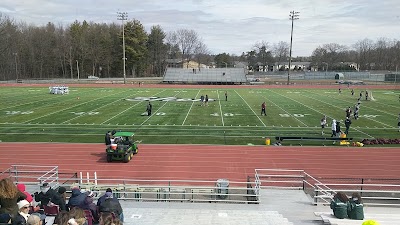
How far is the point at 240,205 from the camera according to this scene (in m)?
11.8

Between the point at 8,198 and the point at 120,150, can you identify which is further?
the point at 120,150

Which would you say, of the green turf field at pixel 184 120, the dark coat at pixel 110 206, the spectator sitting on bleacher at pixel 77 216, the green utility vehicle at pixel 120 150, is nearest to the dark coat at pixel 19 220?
the spectator sitting on bleacher at pixel 77 216

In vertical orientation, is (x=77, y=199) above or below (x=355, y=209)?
above

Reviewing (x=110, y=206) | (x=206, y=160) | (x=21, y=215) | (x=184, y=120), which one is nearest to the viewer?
(x=21, y=215)

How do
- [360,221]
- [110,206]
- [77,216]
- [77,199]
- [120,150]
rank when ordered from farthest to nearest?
[120,150] < [360,221] < [77,199] < [110,206] < [77,216]

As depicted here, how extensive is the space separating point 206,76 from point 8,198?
8449 centimetres

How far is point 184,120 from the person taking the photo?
33.0 meters

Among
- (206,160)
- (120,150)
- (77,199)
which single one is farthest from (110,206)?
(206,160)

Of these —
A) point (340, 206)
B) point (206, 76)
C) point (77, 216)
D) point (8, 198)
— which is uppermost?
point (206, 76)

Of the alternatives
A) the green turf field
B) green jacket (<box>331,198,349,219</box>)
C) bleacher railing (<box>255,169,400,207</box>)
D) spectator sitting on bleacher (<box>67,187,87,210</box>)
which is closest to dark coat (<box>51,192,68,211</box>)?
spectator sitting on bleacher (<box>67,187,87,210</box>)

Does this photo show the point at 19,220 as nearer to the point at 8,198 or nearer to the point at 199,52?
the point at 8,198

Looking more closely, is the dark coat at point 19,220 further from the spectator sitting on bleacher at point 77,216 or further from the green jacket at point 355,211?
the green jacket at point 355,211

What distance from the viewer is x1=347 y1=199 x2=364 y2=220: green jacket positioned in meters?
9.55

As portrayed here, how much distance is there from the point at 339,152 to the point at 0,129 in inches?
1015
